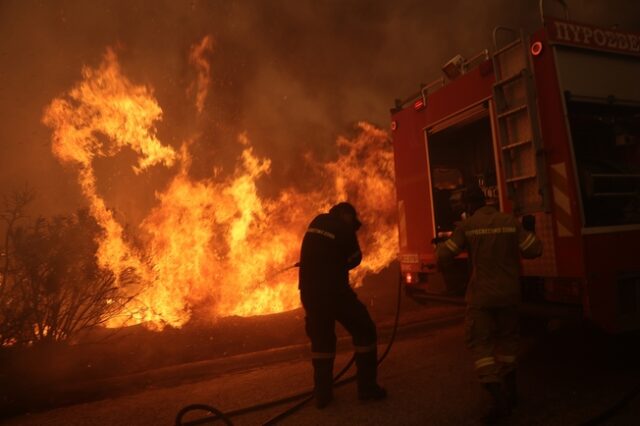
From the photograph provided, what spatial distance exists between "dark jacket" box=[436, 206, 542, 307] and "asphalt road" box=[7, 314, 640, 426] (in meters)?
0.97

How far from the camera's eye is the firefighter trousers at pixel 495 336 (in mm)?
3211

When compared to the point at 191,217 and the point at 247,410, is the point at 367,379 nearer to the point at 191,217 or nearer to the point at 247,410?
the point at 247,410

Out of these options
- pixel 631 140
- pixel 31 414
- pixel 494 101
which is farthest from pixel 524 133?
pixel 31 414

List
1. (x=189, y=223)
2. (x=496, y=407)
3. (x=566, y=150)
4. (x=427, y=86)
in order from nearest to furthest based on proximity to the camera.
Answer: (x=496, y=407) → (x=566, y=150) → (x=427, y=86) → (x=189, y=223)

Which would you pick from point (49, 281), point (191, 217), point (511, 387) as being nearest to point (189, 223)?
point (191, 217)

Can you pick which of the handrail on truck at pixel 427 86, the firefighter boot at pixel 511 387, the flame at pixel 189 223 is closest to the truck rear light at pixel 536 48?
the handrail on truck at pixel 427 86

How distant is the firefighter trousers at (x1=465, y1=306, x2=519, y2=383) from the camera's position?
3211 mm

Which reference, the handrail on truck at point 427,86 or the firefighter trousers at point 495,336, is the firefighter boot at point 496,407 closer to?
the firefighter trousers at point 495,336

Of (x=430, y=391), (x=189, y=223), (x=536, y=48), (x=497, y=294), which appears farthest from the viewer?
(x=189, y=223)

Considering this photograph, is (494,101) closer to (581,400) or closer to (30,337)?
(581,400)

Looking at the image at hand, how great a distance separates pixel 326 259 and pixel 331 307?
46 cm

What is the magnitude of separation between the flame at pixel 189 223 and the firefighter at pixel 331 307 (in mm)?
4602

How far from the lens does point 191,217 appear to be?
360 inches

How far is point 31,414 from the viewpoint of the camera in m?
4.09
